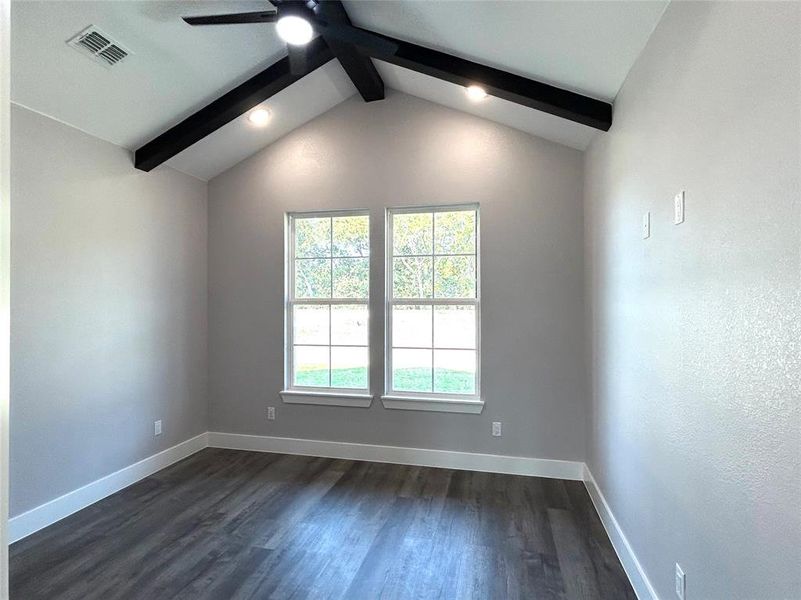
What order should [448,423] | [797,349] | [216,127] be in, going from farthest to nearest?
A: [448,423] < [216,127] < [797,349]

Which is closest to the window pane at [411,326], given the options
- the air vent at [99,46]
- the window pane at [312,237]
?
the window pane at [312,237]

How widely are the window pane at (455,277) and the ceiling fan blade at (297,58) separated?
1.73 m

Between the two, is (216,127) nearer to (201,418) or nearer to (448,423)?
(201,418)

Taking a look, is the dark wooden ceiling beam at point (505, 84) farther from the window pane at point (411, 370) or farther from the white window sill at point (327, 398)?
the white window sill at point (327, 398)

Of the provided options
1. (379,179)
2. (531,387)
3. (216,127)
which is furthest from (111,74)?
(531,387)

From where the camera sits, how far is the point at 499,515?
2.53 metres

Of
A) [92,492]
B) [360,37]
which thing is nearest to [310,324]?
[92,492]

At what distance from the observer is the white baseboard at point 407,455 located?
3094 millimetres

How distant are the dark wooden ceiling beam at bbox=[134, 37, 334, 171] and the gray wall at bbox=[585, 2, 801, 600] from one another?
7.28 feet

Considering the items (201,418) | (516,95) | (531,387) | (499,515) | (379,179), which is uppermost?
(516,95)

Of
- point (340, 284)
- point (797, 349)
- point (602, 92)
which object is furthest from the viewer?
point (340, 284)

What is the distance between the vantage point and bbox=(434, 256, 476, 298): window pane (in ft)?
10.9

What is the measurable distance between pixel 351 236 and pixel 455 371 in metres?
1.52

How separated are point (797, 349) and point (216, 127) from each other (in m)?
3.48
